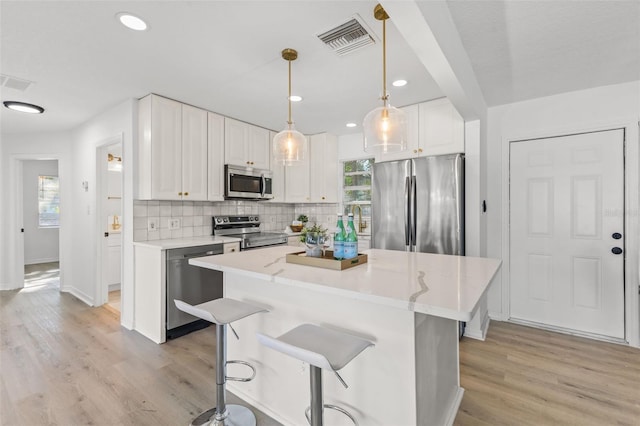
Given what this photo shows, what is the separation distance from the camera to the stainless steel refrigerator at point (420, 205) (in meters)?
2.92

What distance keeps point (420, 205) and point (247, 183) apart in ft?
7.00

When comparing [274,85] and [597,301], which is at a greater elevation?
[274,85]

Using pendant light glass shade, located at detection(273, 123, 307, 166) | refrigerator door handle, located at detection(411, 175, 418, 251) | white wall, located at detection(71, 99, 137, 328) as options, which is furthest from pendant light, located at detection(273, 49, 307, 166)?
white wall, located at detection(71, 99, 137, 328)

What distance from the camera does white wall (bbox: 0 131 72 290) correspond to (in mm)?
4422

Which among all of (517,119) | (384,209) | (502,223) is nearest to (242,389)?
(384,209)

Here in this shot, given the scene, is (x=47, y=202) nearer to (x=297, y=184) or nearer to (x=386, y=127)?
(x=297, y=184)

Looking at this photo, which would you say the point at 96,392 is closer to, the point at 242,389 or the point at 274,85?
the point at 242,389

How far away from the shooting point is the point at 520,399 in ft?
6.57

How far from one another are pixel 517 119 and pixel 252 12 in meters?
2.87

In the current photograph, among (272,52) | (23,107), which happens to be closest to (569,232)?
(272,52)

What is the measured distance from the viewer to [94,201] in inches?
148

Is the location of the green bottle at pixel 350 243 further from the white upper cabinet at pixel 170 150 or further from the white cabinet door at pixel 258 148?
the white cabinet door at pixel 258 148

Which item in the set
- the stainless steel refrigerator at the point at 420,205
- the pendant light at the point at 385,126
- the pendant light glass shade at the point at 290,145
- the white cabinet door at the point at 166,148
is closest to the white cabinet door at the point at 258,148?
the white cabinet door at the point at 166,148

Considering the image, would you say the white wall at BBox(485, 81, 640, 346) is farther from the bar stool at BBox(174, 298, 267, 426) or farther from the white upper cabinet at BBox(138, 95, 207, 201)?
the white upper cabinet at BBox(138, 95, 207, 201)
